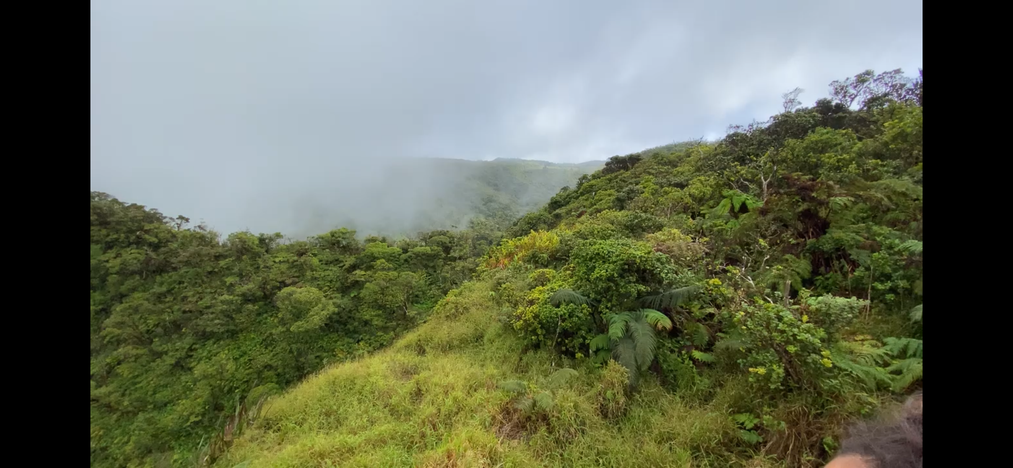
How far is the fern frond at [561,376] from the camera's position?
374 cm

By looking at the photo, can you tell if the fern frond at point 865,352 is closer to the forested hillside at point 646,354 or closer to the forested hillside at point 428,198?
the forested hillside at point 646,354

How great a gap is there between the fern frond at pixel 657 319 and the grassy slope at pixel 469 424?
0.62 meters

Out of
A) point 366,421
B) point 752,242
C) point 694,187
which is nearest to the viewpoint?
point 366,421

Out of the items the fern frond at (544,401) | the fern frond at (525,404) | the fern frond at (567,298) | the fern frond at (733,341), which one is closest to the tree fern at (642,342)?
the fern frond at (733,341)

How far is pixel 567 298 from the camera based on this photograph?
4.52 meters

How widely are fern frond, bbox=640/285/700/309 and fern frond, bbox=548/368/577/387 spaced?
125cm

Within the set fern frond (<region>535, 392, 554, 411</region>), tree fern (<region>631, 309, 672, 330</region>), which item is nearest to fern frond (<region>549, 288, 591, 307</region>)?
tree fern (<region>631, 309, 672, 330</region>)

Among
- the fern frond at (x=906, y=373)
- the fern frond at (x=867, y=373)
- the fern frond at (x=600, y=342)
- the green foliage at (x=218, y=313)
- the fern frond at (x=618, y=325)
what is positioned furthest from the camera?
the green foliage at (x=218, y=313)
